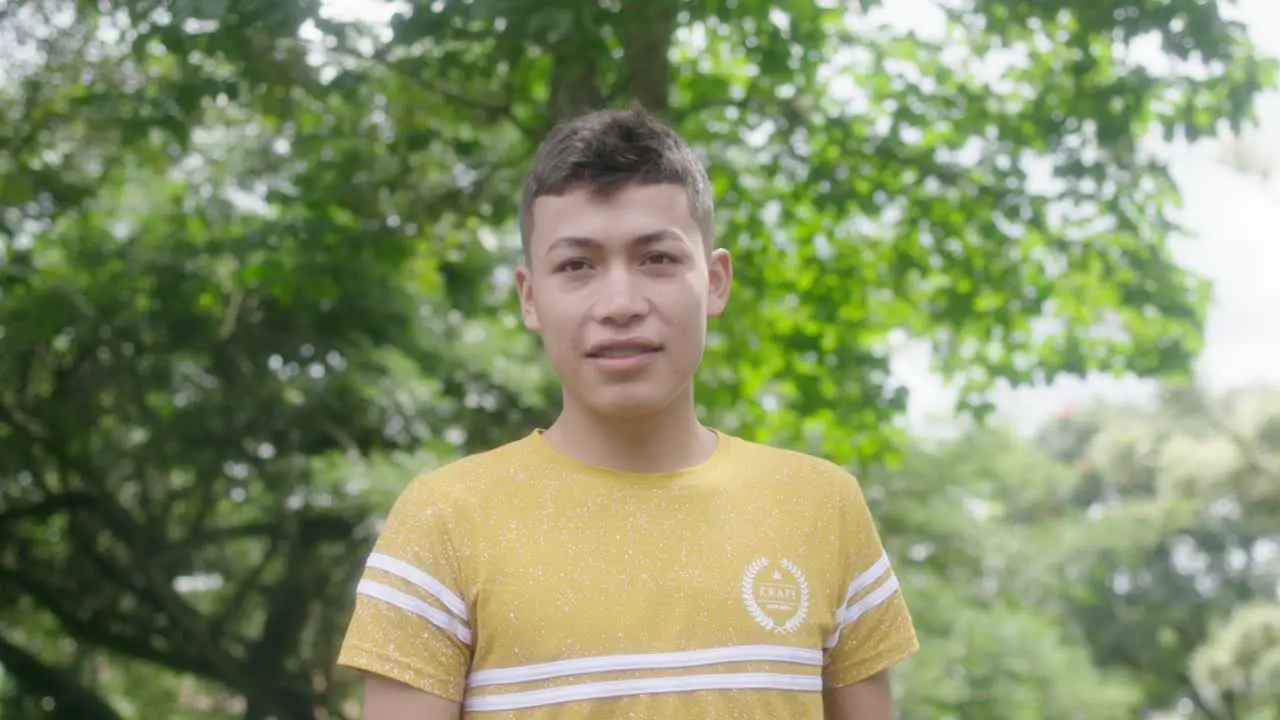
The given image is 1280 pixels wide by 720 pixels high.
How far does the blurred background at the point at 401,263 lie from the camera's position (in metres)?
6.98

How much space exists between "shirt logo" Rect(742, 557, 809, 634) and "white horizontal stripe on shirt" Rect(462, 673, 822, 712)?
0.06 meters

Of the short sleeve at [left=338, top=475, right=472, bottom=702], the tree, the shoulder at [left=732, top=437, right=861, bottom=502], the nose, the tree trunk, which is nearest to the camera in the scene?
the short sleeve at [left=338, top=475, right=472, bottom=702]

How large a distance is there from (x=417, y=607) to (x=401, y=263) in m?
6.06

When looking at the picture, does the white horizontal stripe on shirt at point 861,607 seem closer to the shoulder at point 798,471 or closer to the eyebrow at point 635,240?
the shoulder at point 798,471

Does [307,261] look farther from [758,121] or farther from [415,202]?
[758,121]

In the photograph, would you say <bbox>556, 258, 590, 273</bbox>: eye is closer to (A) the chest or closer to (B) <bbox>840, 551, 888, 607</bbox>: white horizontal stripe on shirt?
(A) the chest

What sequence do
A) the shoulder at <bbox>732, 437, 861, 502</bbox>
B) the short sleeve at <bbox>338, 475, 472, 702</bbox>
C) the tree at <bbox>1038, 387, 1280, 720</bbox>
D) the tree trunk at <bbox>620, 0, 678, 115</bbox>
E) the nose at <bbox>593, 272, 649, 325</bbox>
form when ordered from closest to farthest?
the short sleeve at <bbox>338, 475, 472, 702</bbox> → the nose at <bbox>593, 272, 649, 325</bbox> → the shoulder at <bbox>732, 437, 861, 502</bbox> → the tree trunk at <bbox>620, 0, 678, 115</bbox> → the tree at <bbox>1038, 387, 1280, 720</bbox>

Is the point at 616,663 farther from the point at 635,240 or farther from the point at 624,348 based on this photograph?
the point at 635,240

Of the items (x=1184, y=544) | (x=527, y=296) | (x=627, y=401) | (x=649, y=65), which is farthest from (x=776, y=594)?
(x=1184, y=544)

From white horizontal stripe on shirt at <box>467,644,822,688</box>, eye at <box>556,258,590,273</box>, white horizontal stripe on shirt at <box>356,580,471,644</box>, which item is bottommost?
white horizontal stripe on shirt at <box>467,644,822,688</box>

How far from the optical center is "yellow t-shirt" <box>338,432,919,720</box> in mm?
1795

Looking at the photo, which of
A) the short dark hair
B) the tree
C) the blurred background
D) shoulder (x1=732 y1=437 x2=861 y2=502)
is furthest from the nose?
the tree

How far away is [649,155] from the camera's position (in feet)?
6.47

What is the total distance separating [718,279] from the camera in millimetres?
2104
